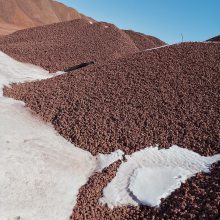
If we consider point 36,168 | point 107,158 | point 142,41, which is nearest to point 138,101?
point 107,158

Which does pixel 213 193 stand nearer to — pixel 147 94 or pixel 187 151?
pixel 187 151

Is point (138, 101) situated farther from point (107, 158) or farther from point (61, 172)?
point (61, 172)

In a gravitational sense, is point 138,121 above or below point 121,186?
above

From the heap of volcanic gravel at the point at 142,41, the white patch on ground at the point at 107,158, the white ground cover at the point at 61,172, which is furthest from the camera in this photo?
the heap of volcanic gravel at the point at 142,41

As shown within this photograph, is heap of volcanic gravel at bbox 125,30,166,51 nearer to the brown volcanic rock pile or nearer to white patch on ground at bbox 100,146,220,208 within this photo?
white patch on ground at bbox 100,146,220,208

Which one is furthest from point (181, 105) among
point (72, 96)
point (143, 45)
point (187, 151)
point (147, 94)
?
point (143, 45)

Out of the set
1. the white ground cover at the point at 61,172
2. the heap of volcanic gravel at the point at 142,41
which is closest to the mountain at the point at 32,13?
the heap of volcanic gravel at the point at 142,41

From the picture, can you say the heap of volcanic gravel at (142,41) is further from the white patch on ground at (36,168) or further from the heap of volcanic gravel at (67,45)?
the white patch on ground at (36,168)
